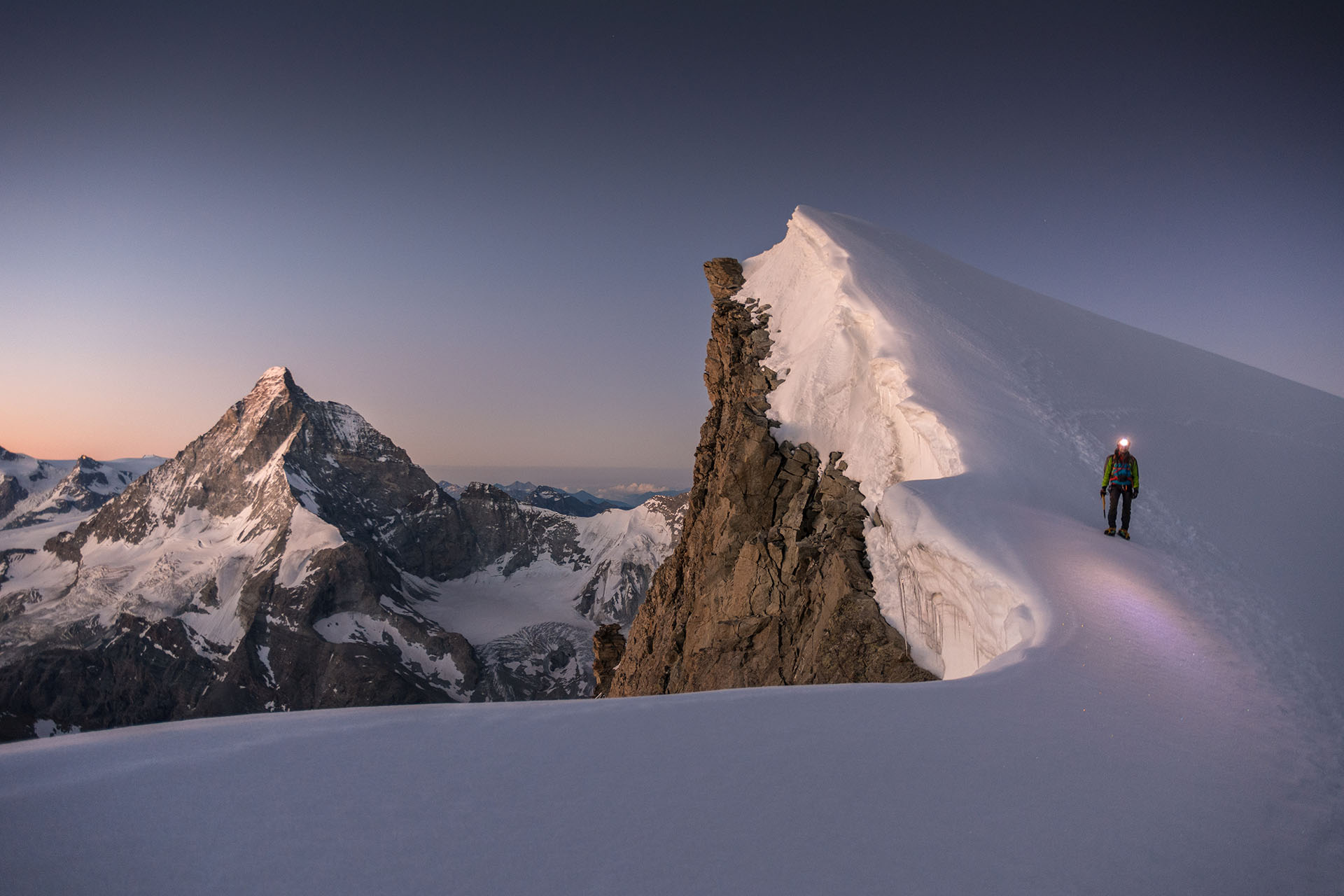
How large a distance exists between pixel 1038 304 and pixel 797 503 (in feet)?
45.8

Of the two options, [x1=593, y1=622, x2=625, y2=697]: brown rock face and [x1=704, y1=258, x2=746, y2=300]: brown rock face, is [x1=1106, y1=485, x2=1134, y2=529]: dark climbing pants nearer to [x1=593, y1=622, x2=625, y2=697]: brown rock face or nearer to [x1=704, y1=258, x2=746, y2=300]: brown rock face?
[x1=704, y1=258, x2=746, y2=300]: brown rock face

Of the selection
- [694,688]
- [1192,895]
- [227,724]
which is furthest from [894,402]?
[227,724]

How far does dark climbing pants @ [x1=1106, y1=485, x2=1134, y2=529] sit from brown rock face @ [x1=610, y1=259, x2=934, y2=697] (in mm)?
4219

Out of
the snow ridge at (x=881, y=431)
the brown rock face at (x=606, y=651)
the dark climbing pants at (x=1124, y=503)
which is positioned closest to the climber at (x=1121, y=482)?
the dark climbing pants at (x=1124, y=503)

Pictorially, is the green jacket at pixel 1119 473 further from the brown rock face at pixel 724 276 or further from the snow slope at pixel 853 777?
the brown rock face at pixel 724 276

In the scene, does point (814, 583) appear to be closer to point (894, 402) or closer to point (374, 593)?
point (894, 402)

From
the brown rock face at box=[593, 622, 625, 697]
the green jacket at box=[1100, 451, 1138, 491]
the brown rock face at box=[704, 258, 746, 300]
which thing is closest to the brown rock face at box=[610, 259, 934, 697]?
the brown rock face at box=[704, 258, 746, 300]

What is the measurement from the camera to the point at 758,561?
20.7 metres

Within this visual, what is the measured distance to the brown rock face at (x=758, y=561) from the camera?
15438 millimetres

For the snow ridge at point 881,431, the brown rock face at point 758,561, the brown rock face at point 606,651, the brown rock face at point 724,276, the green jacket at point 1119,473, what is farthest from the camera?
the brown rock face at point 606,651

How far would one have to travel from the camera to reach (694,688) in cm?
2083

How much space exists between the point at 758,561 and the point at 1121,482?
432 inches

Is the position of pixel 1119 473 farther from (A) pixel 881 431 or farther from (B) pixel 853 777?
(B) pixel 853 777

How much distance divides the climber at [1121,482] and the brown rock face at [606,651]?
3451cm
